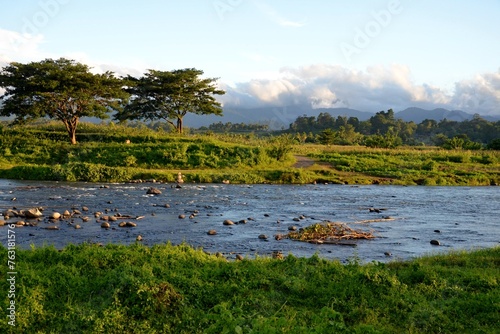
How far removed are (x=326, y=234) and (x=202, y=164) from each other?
2342 centimetres

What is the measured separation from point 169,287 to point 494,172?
39.7 metres

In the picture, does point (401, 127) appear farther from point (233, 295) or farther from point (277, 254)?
point (233, 295)

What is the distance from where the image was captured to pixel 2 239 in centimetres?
1458

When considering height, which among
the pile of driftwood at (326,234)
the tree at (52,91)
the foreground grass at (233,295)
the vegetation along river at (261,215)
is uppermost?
the tree at (52,91)

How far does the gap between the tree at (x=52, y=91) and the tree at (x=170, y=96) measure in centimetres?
1121

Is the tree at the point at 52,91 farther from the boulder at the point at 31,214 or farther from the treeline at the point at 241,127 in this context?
the treeline at the point at 241,127

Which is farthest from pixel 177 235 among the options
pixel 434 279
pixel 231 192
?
pixel 231 192

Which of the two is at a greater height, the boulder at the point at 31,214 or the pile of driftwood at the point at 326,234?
the pile of driftwood at the point at 326,234

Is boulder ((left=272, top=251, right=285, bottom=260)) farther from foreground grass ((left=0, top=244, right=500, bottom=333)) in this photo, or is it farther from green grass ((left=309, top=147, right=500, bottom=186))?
green grass ((left=309, top=147, right=500, bottom=186))

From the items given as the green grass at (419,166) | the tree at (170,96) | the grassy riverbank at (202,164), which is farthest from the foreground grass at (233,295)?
the tree at (170,96)

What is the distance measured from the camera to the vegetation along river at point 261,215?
1524cm

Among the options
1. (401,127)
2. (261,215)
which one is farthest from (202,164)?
(401,127)

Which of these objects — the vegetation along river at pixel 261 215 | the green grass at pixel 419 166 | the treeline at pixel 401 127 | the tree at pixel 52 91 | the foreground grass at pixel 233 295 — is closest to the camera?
the foreground grass at pixel 233 295

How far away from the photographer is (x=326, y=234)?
53.3ft
